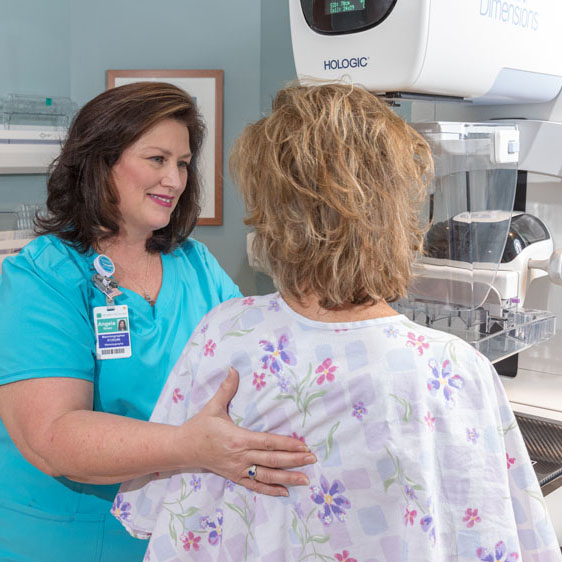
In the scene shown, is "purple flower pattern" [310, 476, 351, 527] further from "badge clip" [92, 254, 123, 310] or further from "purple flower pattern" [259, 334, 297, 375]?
"badge clip" [92, 254, 123, 310]

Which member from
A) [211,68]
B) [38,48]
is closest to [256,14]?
[211,68]

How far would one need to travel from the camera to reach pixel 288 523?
0.88 metres

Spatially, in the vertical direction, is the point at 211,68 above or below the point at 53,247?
above

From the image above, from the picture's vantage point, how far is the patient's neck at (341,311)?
860 millimetres

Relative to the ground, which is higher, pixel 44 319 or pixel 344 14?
pixel 344 14

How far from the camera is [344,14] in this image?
3.95 feet

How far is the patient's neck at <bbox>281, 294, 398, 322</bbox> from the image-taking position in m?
0.86

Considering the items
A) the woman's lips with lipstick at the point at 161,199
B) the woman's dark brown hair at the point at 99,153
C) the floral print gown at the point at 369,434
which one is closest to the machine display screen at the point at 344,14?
the woman's dark brown hair at the point at 99,153

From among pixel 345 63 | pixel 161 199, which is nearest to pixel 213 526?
pixel 161 199

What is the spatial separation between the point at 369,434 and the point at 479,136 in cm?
68

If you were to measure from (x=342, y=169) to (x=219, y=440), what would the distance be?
36 centimetres

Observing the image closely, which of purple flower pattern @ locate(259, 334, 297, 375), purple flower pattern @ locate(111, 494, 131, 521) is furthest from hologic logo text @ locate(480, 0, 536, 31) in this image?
purple flower pattern @ locate(111, 494, 131, 521)

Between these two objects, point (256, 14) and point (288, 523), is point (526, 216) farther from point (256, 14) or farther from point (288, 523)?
point (256, 14)

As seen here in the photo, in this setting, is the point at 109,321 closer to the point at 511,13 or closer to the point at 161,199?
the point at 161,199
